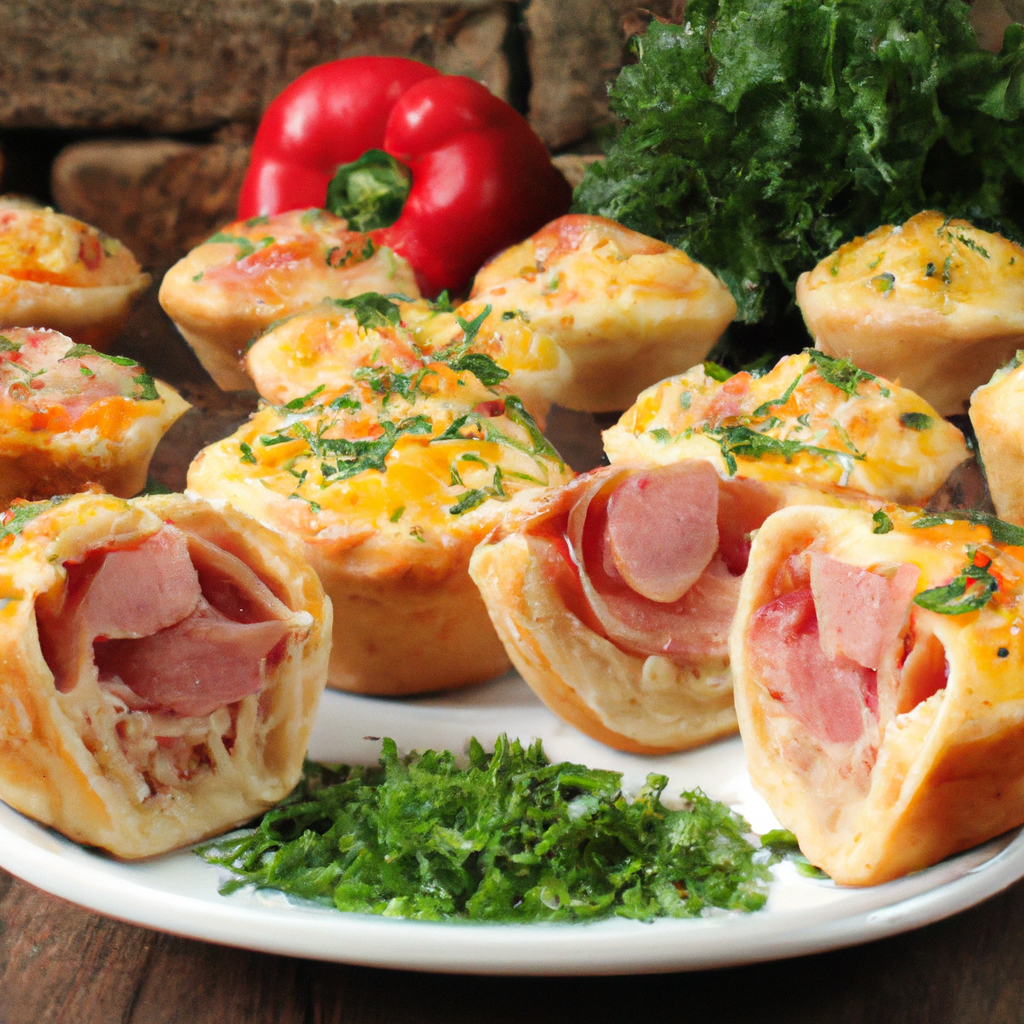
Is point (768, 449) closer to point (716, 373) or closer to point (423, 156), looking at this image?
point (716, 373)

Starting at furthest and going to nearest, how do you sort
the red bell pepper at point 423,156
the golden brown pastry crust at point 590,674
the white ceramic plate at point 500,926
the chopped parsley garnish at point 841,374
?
1. the red bell pepper at point 423,156
2. the chopped parsley garnish at point 841,374
3. the golden brown pastry crust at point 590,674
4. the white ceramic plate at point 500,926

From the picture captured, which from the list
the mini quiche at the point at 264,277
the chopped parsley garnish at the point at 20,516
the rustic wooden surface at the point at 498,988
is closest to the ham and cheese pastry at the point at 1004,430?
the rustic wooden surface at the point at 498,988

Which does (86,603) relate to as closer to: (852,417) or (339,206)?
(852,417)

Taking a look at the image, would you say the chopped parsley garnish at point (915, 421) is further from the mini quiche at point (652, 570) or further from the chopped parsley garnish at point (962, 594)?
the chopped parsley garnish at point (962, 594)

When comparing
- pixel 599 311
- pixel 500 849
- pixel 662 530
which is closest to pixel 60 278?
pixel 599 311

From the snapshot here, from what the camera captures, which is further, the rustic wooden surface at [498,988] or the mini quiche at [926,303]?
the mini quiche at [926,303]

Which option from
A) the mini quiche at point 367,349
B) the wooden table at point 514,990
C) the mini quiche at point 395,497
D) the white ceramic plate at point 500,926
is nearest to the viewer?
the white ceramic plate at point 500,926

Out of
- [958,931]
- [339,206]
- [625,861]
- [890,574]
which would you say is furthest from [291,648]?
[339,206]
